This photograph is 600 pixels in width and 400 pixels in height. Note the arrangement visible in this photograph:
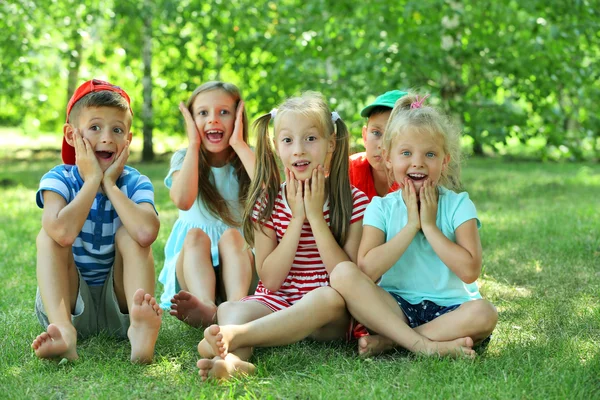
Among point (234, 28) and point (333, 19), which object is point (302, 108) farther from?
point (234, 28)

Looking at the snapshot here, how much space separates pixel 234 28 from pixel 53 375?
6.89 metres

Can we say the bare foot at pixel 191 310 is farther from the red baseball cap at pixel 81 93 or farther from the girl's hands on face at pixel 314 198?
the red baseball cap at pixel 81 93

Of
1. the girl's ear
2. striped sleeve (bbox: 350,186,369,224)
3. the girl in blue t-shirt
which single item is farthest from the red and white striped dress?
Result: the girl's ear

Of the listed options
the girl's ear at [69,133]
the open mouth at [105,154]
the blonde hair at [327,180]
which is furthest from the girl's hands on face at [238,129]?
the girl's ear at [69,133]

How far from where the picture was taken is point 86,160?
3.07 metres

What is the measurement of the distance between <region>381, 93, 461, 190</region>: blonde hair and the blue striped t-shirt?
1.05 meters

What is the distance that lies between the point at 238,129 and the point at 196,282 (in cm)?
77

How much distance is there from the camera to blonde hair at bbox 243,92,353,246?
3.10 metres

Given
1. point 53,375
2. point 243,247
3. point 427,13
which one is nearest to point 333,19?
point 427,13

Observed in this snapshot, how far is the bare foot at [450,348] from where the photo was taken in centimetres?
274

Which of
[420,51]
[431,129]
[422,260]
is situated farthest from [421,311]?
[420,51]

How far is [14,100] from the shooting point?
10.6 metres

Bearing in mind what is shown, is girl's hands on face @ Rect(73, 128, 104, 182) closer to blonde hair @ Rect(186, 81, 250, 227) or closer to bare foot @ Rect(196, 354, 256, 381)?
blonde hair @ Rect(186, 81, 250, 227)

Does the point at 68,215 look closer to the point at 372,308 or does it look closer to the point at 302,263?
the point at 302,263
